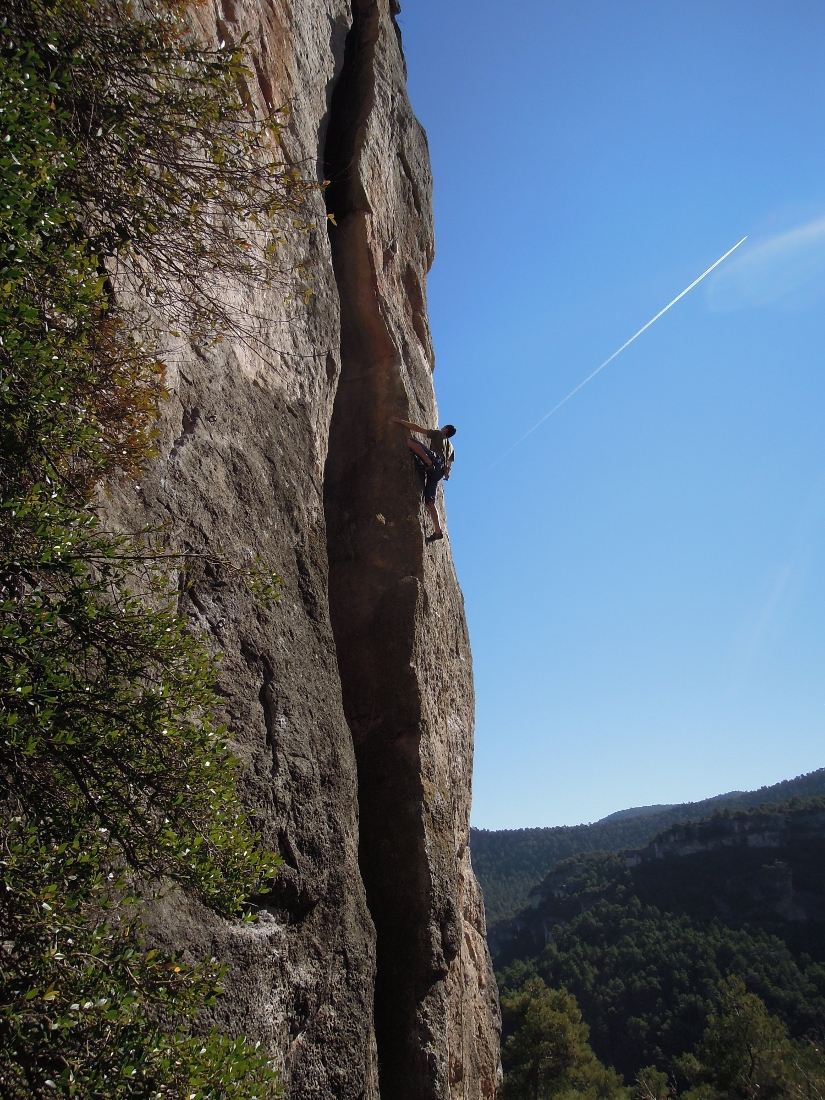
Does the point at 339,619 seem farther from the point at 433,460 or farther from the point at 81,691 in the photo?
the point at 81,691

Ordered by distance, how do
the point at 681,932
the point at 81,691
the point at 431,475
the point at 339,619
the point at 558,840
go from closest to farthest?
1. the point at 81,691
2. the point at 339,619
3. the point at 431,475
4. the point at 681,932
5. the point at 558,840

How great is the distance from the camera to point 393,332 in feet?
37.4

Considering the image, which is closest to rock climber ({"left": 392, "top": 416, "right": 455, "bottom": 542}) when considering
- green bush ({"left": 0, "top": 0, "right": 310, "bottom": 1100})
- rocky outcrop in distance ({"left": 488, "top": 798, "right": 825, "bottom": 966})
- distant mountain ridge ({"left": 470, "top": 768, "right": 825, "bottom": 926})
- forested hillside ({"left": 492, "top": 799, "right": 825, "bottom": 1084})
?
green bush ({"left": 0, "top": 0, "right": 310, "bottom": 1100})

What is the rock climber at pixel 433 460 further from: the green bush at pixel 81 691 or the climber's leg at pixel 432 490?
the green bush at pixel 81 691

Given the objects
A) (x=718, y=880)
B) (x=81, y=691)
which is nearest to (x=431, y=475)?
(x=81, y=691)

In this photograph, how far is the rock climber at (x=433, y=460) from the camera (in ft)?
34.4

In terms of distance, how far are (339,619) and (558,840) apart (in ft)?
483

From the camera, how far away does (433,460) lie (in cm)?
1063

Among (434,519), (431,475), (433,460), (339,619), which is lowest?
(339,619)

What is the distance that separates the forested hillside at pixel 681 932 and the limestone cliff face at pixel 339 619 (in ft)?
123

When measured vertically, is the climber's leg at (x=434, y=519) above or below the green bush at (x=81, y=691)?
above

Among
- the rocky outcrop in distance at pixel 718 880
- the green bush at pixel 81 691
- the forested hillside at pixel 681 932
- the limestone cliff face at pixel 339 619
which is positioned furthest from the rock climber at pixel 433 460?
the rocky outcrop in distance at pixel 718 880

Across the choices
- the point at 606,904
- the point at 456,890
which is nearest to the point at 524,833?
the point at 606,904

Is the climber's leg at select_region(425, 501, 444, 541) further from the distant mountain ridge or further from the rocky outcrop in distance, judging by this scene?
the distant mountain ridge
